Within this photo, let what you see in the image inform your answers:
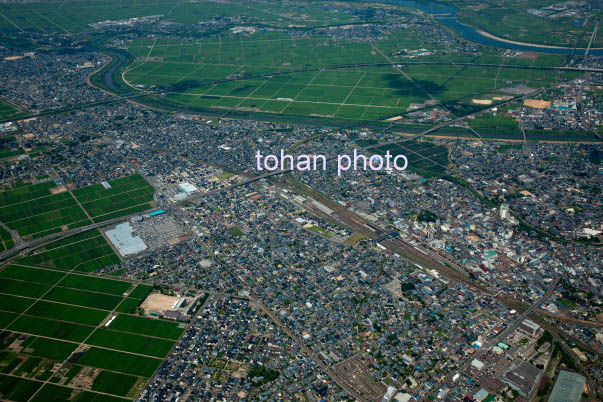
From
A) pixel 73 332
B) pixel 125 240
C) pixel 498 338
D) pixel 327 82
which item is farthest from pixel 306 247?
pixel 327 82

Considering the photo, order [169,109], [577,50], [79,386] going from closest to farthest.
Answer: [79,386], [169,109], [577,50]

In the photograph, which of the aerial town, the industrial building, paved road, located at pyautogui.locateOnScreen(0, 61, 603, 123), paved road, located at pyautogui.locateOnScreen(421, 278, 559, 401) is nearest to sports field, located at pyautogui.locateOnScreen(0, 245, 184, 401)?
the aerial town

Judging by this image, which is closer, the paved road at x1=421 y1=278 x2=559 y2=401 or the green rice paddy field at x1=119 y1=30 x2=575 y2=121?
the paved road at x1=421 y1=278 x2=559 y2=401

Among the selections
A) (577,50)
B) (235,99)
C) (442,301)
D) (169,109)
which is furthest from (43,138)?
(577,50)

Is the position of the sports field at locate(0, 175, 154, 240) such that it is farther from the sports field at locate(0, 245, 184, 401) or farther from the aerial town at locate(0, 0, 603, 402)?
the sports field at locate(0, 245, 184, 401)

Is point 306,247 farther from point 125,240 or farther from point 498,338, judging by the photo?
point 498,338

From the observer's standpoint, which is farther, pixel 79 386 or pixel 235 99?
pixel 235 99

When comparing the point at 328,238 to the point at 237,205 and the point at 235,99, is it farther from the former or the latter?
the point at 235,99
